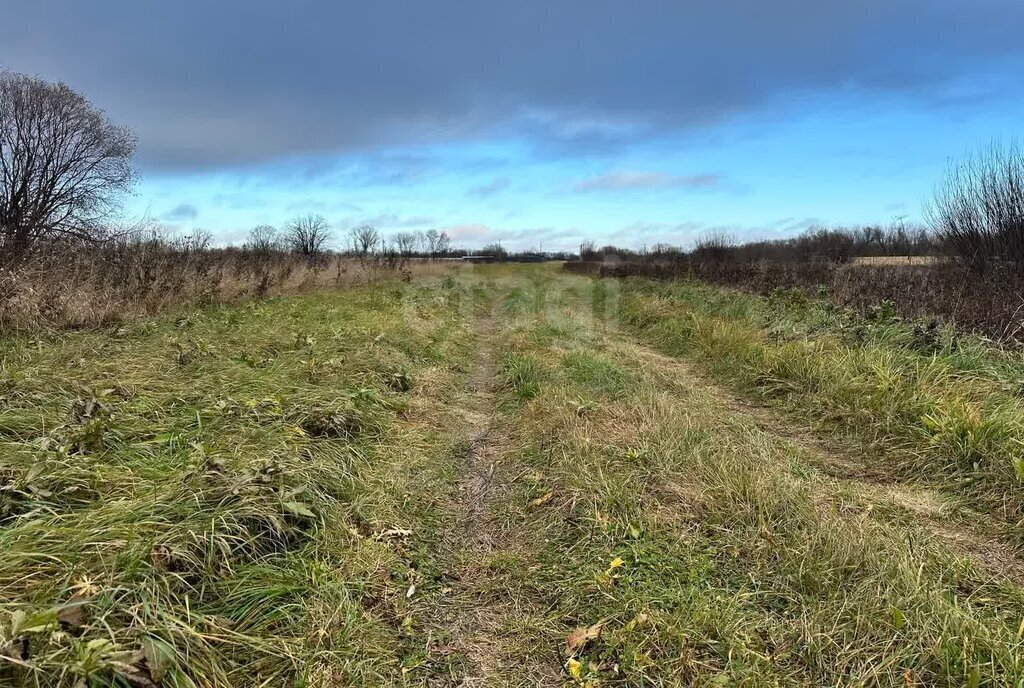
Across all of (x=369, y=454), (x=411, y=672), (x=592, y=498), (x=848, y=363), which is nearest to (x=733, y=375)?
(x=848, y=363)

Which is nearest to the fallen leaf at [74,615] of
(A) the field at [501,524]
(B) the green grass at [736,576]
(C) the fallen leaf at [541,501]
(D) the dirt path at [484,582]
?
(A) the field at [501,524]

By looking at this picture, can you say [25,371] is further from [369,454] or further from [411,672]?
[411,672]

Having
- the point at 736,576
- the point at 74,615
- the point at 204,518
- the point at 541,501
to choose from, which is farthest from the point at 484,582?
the point at 74,615

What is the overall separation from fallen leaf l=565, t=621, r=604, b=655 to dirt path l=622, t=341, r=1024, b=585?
6.67 ft

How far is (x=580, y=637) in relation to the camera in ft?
7.52

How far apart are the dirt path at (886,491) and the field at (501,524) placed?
0.08 ft

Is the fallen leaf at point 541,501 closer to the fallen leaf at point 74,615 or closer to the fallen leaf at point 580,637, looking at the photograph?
the fallen leaf at point 580,637

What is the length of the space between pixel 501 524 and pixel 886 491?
2.77 metres

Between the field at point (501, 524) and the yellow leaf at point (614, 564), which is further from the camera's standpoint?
the yellow leaf at point (614, 564)

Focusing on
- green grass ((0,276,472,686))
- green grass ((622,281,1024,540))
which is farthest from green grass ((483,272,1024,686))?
green grass ((622,281,1024,540))

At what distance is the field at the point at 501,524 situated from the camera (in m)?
2.05

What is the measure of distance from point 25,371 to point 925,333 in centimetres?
936

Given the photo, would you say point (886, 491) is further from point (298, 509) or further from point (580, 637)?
point (298, 509)

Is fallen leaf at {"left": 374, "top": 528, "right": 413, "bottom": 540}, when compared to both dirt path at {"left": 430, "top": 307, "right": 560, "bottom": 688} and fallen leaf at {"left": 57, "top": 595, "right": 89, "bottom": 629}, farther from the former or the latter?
fallen leaf at {"left": 57, "top": 595, "right": 89, "bottom": 629}
